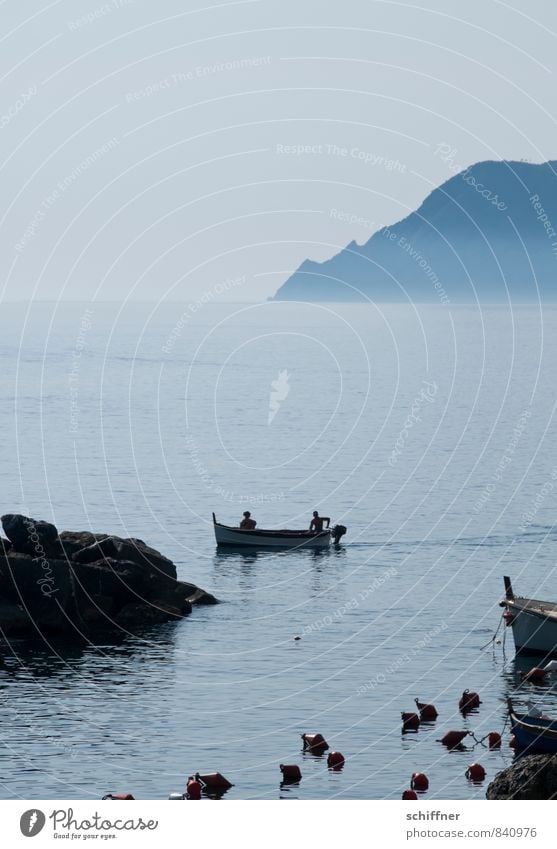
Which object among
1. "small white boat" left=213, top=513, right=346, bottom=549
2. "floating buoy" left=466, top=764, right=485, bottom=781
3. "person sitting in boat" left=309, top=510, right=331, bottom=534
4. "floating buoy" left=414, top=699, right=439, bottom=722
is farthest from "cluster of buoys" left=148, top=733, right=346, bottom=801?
"person sitting in boat" left=309, top=510, right=331, bottom=534

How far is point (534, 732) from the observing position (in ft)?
211

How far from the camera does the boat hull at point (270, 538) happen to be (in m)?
117

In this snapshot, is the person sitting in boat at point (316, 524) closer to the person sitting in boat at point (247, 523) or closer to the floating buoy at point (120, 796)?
the person sitting in boat at point (247, 523)

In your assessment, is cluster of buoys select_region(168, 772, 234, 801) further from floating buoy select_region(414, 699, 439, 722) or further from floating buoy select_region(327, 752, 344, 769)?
floating buoy select_region(414, 699, 439, 722)

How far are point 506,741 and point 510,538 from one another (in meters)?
59.7

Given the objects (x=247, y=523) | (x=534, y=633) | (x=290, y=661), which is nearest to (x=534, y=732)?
(x=534, y=633)

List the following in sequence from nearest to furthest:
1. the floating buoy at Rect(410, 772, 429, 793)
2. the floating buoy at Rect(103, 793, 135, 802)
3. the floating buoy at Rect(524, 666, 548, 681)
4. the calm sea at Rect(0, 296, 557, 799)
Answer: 1. the floating buoy at Rect(103, 793, 135, 802)
2. the floating buoy at Rect(410, 772, 429, 793)
3. the calm sea at Rect(0, 296, 557, 799)
4. the floating buoy at Rect(524, 666, 548, 681)

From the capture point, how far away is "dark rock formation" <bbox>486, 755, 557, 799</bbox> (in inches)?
2078

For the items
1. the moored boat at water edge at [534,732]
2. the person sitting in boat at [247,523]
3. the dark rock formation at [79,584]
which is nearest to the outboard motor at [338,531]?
the person sitting in boat at [247,523]

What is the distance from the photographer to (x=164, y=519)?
5404 inches

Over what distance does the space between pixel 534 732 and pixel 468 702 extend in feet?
25.0

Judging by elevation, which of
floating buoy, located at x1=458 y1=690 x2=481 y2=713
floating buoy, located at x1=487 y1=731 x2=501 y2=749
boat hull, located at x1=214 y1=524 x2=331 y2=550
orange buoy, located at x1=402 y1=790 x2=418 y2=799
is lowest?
orange buoy, located at x1=402 y1=790 x2=418 y2=799

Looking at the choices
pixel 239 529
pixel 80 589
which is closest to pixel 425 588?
pixel 239 529

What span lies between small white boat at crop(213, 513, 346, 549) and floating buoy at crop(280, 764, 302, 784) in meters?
55.2
